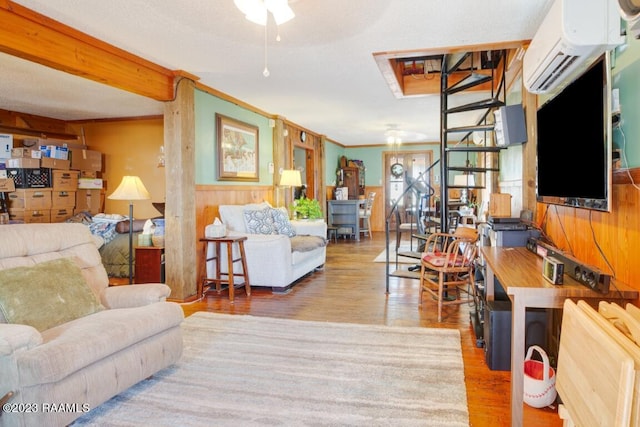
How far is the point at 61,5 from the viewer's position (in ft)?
8.34

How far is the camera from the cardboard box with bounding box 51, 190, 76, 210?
19.1 ft

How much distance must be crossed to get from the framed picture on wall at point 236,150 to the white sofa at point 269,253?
0.47 meters

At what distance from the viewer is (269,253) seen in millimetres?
4336

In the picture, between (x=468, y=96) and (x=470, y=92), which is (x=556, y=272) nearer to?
(x=470, y=92)

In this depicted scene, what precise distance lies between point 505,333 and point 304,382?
1.25m

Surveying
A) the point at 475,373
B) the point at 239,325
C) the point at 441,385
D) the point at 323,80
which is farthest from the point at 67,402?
the point at 323,80

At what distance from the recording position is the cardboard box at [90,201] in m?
6.28

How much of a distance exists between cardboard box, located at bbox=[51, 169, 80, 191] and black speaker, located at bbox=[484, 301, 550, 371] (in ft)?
19.6

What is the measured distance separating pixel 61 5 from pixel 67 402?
91.7 inches

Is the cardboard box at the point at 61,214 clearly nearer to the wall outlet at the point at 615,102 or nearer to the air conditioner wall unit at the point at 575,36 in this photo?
the air conditioner wall unit at the point at 575,36

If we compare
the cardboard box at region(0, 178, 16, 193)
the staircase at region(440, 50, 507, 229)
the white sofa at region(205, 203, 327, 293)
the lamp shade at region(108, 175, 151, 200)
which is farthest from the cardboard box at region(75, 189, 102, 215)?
the staircase at region(440, 50, 507, 229)

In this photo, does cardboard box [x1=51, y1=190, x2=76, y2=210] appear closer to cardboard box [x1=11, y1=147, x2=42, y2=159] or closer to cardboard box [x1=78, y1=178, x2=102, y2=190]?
cardboard box [x1=78, y1=178, x2=102, y2=190]

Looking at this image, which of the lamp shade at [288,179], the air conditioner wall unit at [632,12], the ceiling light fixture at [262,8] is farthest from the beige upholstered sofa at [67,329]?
the lamp shade at [288,179]

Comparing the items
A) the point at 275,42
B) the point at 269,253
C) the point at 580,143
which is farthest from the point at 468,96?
the point at 580,143
